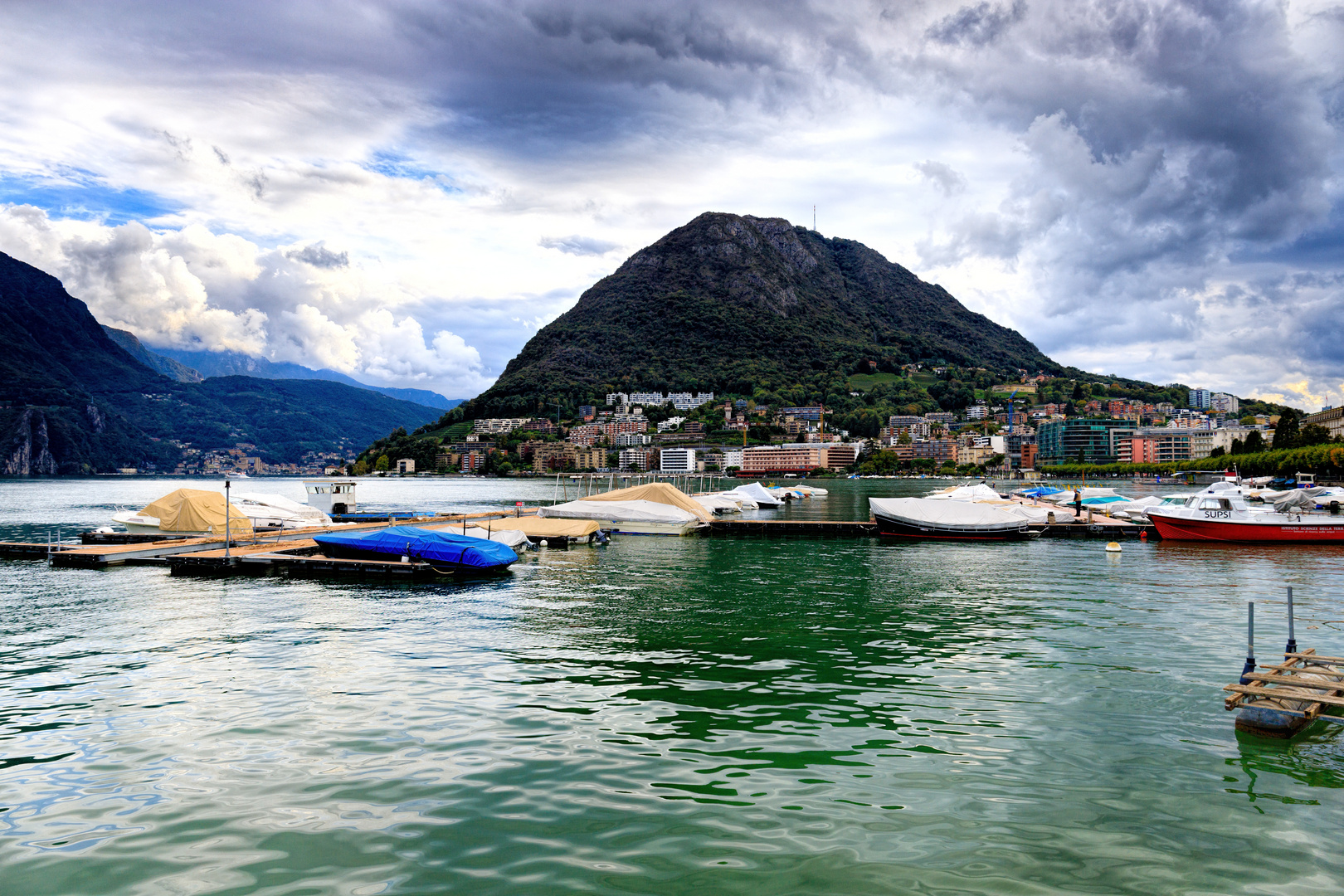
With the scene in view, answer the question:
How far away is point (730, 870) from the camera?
7730 millimetres

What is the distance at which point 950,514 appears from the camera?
51.2 metres

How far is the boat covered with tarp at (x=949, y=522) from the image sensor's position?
5000 centimetres

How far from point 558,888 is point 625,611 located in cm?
1677

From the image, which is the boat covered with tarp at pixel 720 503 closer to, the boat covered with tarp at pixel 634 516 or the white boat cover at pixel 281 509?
the boat covered with tarp at pixel 634 516

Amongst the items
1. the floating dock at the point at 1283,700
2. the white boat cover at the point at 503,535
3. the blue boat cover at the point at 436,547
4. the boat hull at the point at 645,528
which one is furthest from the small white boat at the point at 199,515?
the floating dock at the point at 1283,700

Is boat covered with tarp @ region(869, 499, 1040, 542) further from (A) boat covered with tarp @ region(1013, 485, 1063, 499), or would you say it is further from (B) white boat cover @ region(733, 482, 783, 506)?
(A) boat covered with tarp @ region(1013, 485, 1063, 499)

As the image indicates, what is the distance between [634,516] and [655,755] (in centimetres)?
4504

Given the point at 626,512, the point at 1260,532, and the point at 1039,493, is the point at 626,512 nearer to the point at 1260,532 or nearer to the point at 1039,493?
the point at 1260,532

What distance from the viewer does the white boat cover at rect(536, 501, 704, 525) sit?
55844 millimetres

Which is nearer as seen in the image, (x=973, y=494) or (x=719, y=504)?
(x=973, y=494)

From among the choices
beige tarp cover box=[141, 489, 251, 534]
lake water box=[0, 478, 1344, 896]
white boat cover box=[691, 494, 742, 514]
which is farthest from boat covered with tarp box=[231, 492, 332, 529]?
white boat cover box=[691, 494, 742, 514]

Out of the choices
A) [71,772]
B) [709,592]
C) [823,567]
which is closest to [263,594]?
[709,592]

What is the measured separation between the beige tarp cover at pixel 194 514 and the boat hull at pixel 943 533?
39.7 metres

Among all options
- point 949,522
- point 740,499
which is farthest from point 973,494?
point 740,499
